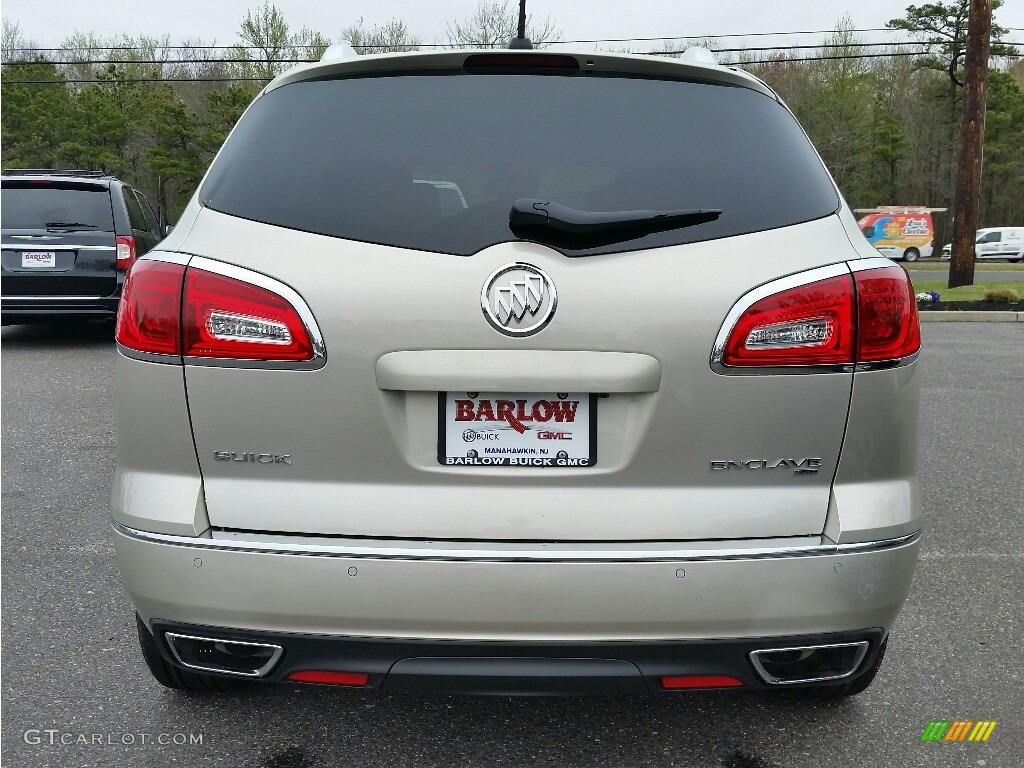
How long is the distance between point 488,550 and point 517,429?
26cm

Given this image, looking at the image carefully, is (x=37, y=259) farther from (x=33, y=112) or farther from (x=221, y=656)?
(x=33, y=112)

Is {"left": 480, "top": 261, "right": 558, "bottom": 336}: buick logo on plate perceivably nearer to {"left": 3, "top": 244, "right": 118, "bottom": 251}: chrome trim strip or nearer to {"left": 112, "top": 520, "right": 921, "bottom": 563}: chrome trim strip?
{"left": 112, "top": 520, "right": 921, "bottom": 563}: chrome trim strip

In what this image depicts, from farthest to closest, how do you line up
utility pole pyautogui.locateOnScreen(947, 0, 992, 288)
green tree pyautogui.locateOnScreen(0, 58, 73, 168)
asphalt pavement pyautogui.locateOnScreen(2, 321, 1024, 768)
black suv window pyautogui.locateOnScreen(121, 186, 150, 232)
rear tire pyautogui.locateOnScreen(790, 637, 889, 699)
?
green tree pyautogui.locateOnScreen(0, 58, 73, 168), utility pole pyautogui.locateOnScreen(947, 0, 992, 288), black suv window pyautogui.locateOnScreen(121, 186, 150, 232), rear tire pyautogui.locateOnScreen(790, 637, 889, 699), asphalt pavement pyautogui.locateOnScreen(2, 321, 1024, 768)

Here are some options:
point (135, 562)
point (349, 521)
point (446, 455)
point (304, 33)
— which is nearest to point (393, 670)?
point (349, 521)

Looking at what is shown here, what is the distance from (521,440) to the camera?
1953mm

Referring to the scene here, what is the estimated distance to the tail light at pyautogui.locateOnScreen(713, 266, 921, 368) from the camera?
6.43 ft

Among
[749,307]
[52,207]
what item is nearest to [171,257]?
[749,307]

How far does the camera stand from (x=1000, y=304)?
1543cm

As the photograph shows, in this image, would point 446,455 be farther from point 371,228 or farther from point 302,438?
point 371,228

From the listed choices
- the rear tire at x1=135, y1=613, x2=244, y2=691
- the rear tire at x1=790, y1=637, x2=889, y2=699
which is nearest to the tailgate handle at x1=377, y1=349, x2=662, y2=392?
the rear tire at x1=135, y1=613, x2=244, y2=691

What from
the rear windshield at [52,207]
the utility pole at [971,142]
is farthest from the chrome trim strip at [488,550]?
the utility pole at [971,142]

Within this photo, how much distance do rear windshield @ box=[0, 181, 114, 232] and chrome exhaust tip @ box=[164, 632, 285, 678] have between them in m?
8.87

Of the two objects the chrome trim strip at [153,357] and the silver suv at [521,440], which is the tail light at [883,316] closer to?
the silver suv at [521,440]

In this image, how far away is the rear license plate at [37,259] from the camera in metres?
9.68
